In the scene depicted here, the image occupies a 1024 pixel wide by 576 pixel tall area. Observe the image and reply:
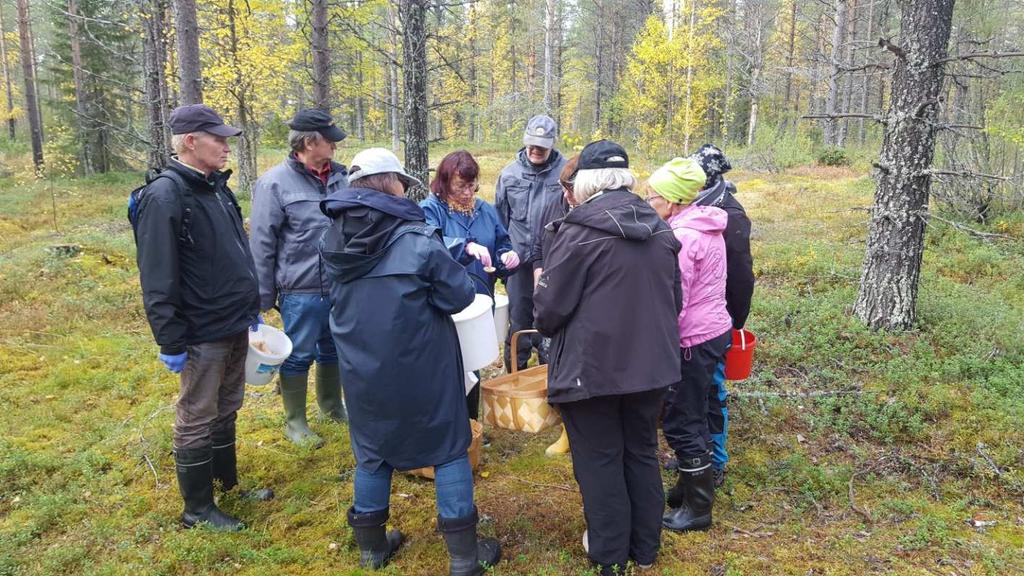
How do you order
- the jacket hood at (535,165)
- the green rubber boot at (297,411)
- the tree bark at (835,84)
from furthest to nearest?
1. the tree bark at (835,84)
2. the jacket hood at (535,165)
3. the green rubber boot at (297,411)

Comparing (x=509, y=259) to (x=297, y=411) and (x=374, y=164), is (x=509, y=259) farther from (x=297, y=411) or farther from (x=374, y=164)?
(x=297, y=411)

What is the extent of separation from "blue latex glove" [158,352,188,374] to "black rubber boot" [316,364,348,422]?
1.57 meters

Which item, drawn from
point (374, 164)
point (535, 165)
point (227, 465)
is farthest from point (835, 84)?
point (227, 465)

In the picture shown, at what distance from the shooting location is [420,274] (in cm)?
262

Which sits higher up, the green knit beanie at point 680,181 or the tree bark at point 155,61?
the tree bark at point 155,61

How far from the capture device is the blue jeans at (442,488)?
2793mm

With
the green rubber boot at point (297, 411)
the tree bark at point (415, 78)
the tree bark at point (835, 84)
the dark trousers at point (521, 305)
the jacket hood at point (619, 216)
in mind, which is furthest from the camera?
the tree bark at point (835, 84)

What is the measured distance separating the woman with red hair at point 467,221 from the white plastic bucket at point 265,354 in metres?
1.19

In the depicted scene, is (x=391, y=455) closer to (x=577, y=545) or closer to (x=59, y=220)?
(x=577, y=545)

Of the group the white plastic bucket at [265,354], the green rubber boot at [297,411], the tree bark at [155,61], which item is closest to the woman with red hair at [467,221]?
the white plastic bucket at [265,354]

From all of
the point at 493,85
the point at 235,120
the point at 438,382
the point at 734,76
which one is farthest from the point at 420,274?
the point at 493,85

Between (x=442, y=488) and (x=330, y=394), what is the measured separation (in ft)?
6.80

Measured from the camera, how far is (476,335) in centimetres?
301

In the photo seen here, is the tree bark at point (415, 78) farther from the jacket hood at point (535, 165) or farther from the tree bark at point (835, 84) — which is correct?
the tree bark at point (835, 84)
